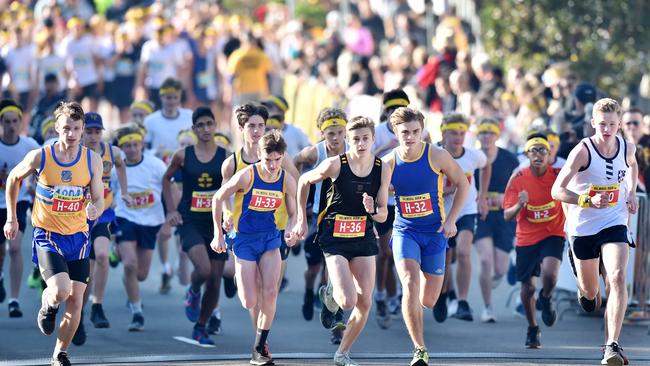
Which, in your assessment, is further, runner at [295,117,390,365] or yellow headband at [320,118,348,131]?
yellow headband at [320,118,348,131]

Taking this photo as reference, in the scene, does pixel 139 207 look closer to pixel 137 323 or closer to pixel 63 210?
pixel 137 323

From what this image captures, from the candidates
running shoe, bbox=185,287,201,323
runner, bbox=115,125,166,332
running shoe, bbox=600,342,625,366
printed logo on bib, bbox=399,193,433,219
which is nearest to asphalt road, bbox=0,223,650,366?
running shoe, bbox=185,287,201,323

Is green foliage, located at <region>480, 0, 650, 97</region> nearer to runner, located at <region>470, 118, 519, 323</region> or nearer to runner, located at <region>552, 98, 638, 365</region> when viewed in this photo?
runner, located at <region>470, 118, 519, 323</region>

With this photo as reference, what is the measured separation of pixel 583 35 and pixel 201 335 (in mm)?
10678

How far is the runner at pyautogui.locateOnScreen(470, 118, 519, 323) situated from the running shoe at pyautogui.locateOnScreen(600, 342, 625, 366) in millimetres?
3428

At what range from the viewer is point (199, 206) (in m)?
14.1

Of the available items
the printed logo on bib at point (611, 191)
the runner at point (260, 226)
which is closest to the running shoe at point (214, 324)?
the runner at point (260, 226)

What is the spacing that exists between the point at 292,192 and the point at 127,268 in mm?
2831

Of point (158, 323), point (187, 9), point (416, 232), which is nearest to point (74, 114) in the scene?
point (416, 232)

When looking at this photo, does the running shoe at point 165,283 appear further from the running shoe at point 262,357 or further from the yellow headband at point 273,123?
the running shoe at point 262,357

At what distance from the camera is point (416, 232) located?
12.4 metres

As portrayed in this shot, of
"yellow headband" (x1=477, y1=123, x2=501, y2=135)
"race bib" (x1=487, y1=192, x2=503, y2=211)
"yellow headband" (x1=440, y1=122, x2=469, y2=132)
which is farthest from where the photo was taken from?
"race bib" (x1=487, y1=192, x2=503, y2=211)

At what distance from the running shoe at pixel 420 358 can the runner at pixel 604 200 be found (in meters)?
1.30

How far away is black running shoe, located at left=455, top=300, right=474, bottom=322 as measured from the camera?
15.2 meters
